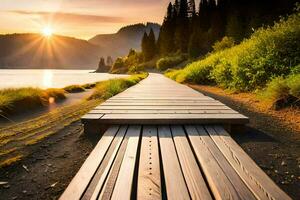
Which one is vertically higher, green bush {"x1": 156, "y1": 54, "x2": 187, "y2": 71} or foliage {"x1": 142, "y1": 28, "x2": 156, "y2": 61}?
foliage {"x1": 142, "y1": 28, "x2": 156, "y2": 61}

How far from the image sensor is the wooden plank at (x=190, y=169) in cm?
210

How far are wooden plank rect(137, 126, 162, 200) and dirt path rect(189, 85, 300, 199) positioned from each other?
1.33 metres

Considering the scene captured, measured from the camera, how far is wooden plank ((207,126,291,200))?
2.12m

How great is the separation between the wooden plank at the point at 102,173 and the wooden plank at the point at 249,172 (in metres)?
1.26

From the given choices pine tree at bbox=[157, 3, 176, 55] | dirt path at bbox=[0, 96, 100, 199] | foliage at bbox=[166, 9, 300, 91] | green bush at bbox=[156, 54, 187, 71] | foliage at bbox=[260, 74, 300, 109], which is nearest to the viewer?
dirt path at bbox=[0, 96, 100, 199]

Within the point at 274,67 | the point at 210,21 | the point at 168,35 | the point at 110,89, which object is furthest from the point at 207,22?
the point at 274,67

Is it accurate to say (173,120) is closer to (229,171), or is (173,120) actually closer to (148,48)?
(229,171)

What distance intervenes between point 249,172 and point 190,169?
0.57m

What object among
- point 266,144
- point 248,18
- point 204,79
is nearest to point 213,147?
point 266,144

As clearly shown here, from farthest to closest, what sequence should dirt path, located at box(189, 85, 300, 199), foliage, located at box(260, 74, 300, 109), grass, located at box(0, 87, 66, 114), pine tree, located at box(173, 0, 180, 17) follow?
pine tree, located at box(173, 0, 180, 17)
grass, located at box(0, 87, 66, 114)
foliage, located at box(260, 74, 300, 109)
dirt path, located at box(189, 85, 300, 199)

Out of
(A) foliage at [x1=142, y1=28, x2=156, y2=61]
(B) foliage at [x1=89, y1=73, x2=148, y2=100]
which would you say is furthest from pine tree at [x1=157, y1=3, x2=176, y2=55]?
(B) foliage at [x1=89, y1=73, x2=148, y2=100]

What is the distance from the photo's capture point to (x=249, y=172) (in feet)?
8.23

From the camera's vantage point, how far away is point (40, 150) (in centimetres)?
398

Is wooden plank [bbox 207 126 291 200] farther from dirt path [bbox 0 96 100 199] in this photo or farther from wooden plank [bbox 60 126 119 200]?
dirt path [bbox 0 96 100 199]
